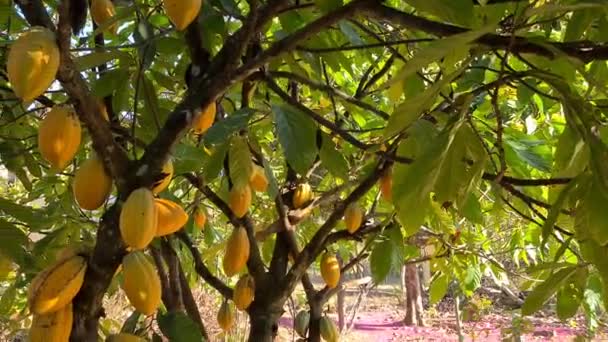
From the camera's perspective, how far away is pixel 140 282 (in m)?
0.64

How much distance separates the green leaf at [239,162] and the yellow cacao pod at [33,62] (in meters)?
0.36

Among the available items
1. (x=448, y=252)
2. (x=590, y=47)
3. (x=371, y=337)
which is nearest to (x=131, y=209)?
(x=590, y=47)

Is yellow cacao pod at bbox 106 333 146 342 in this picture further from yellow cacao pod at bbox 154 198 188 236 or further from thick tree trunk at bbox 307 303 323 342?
thick tree trunk at bbox 307 303 323 342

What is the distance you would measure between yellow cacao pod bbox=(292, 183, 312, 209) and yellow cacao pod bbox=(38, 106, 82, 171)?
0.77 meters

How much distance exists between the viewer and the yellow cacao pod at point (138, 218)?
58 centimetres

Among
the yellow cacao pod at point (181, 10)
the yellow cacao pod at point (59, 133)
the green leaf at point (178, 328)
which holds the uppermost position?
the yellow cacao pod at point (181, 10)

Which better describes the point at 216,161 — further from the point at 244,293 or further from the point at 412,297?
the point at 412,297

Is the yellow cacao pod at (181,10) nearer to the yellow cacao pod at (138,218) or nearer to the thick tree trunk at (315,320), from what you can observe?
the yellow cacao pod at (138,218)

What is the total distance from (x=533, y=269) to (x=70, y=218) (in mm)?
951

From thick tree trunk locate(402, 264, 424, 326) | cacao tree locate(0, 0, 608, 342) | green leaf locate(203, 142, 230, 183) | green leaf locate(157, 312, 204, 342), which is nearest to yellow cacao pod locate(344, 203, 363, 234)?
cacao tree locate(0, 0, 608, 342)

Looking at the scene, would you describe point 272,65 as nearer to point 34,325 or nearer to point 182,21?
point 182,21

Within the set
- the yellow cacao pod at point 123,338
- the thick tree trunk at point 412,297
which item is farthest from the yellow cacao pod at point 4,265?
the thick tree trunk at point 412,297

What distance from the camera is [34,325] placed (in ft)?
2.01

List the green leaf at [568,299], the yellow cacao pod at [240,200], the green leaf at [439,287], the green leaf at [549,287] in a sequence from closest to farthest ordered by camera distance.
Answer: the green leaf at [549,287], the green leaf at [568,299], the yellow cacao pod at [240,200], the green leaf at [439,287]
